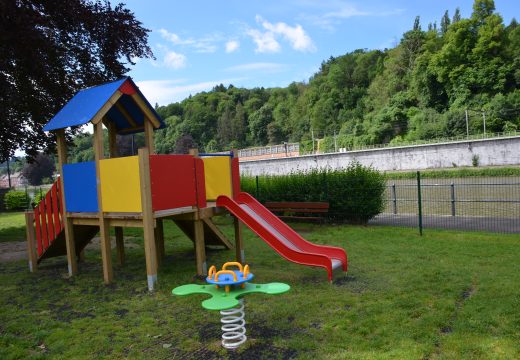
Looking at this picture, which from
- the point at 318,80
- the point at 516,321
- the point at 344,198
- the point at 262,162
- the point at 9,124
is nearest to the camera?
the point at 516,321

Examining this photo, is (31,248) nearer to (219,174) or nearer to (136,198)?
(136,198)

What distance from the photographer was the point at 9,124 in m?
13.0

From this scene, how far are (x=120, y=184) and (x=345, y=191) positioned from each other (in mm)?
8642

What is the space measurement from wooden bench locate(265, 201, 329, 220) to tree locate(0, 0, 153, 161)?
7.09 meters

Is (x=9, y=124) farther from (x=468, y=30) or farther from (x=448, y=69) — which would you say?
(x=468, y=30)

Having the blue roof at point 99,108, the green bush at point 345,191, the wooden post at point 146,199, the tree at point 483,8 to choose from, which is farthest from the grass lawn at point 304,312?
the tree at point 483,8

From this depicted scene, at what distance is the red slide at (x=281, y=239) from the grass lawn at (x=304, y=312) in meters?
0.35

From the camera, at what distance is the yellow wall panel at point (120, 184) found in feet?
23.9

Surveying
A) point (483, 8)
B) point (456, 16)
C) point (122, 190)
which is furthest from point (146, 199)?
point (456, 16)

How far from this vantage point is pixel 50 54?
11.9 meters

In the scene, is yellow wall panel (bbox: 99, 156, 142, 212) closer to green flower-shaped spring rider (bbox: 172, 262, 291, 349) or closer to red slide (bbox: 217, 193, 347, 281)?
red slide (bbox: 217, 193, 347, 281)

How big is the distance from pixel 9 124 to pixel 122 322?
10183 millimetres

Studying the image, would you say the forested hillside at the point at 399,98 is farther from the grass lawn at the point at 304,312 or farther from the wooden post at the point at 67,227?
the wooden post at the point at 67,227

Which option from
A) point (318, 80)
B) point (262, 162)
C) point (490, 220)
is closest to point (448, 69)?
point (262, 162)
